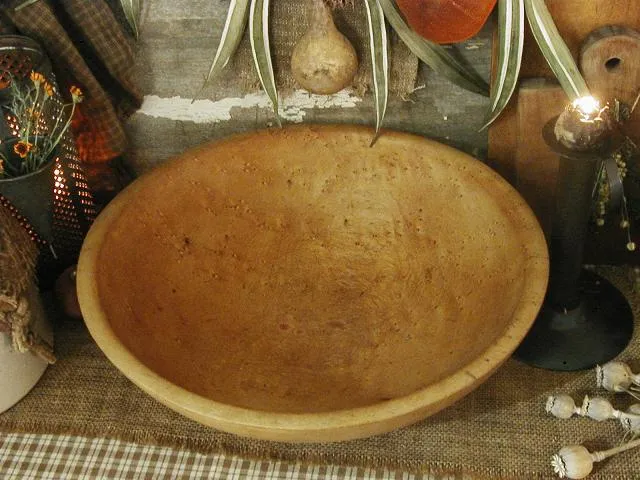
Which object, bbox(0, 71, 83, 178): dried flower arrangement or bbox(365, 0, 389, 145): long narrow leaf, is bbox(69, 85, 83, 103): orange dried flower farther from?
bbox(365, 0, 389, 145): long narrow leaf

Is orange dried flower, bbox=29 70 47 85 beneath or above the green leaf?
beneath

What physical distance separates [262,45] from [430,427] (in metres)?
0.62

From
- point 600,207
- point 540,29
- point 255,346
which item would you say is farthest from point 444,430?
point 540,29

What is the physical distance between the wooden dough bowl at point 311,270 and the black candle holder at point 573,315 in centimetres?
10

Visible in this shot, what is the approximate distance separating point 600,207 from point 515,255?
254 mm

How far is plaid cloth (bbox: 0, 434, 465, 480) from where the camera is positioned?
1116 millimetres

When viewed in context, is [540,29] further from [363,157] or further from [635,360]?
[635,360]

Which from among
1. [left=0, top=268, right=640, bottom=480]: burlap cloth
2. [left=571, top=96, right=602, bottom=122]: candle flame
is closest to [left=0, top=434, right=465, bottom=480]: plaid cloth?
[left=0, top=268, right=640, bottom=480]: burlap cloth

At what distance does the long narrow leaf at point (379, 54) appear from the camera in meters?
1.12

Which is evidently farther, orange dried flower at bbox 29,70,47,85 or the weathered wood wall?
the weathered wood wall

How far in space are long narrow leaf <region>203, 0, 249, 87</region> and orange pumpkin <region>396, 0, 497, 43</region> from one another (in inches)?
9.1

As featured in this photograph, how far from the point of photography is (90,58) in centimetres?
123

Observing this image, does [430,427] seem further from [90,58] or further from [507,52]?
[90,58]

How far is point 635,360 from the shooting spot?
1.22m
